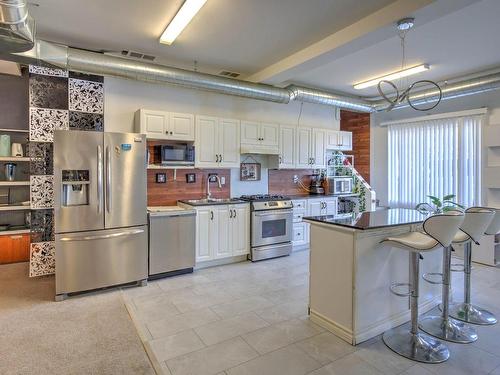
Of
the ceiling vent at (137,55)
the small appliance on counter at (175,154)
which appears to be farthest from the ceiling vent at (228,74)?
the small appliance on counter at (175,154)

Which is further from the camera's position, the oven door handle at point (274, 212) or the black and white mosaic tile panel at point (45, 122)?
the oven door handle at point (274, 212)

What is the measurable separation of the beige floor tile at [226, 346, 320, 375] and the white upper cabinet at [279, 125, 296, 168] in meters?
3.57

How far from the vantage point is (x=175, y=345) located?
2623 millimetres

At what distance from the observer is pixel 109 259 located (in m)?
3.74

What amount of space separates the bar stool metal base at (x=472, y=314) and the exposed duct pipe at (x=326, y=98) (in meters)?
3.68

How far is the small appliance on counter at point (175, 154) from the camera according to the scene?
14.7ft

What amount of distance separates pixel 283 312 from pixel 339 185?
3635 millimetres

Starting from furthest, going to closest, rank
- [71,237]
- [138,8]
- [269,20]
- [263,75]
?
[263,75]
[71,237]
[269,20]
[138,8]

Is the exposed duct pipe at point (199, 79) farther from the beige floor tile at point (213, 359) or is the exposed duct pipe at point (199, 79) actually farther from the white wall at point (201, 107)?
the beige floor tile at point (213, 359)

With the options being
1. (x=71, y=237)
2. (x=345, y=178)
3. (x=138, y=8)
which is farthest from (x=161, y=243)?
(x=345, y=178)

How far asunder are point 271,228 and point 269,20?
10.1ft

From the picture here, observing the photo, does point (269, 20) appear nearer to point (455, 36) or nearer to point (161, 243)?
point (455, 36)

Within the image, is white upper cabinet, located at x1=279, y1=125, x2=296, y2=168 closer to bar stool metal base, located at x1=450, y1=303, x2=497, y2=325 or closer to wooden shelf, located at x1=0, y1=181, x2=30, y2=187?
bar stool metal base, located at x1=450, y1=303, x2=497, y2=325

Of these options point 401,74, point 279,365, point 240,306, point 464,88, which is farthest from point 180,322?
point 464,88
